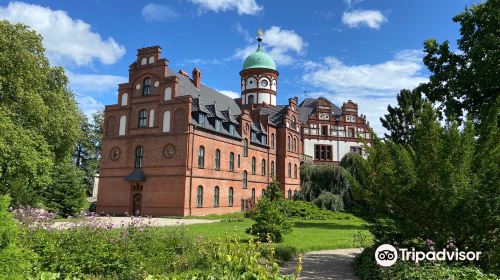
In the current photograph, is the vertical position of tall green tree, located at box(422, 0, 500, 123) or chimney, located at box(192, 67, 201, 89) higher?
chimney, located at box(192, 67, 201, 89)

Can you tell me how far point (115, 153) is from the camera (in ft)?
113

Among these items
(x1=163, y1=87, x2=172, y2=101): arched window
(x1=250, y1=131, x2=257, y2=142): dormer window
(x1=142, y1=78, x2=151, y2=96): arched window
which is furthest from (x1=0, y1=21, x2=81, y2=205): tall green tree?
(x1=250, y1=131, x2=257, y2=142): dormer window

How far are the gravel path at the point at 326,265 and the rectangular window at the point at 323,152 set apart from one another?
36195 millimetres

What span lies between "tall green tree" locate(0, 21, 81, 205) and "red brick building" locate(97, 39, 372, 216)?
7.82m

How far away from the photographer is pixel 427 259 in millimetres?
9039

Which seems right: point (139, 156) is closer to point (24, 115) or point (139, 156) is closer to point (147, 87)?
point (147, 87)

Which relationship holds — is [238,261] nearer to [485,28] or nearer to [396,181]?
[396,181]

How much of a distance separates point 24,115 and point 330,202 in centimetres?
2687

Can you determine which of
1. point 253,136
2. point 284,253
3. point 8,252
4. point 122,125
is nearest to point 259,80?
point 253,136

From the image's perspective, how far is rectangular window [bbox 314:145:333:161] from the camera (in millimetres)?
50938

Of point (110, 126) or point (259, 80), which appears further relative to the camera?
point (259, 80)

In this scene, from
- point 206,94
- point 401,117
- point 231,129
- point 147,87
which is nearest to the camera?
point 401,117

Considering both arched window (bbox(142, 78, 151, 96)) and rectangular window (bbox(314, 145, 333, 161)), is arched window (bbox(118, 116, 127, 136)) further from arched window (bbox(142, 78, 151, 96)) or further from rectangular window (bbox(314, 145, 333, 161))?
rectangular window (bbox(314, 145, 333, 161))

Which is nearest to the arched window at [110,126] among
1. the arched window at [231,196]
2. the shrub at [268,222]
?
the arched window at [231,196]
